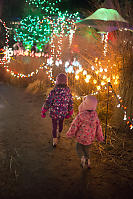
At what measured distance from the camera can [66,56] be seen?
10.4 meters

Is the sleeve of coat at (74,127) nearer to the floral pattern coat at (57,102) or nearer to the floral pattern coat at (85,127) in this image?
the floral pattern coat at (85,127)

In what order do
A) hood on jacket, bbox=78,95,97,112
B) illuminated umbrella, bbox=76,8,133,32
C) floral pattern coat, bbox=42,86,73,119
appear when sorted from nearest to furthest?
hood on jacket, bbox=78,95,97,112 → floral pattern coat, bbox=42,86,73,119 → illuminated umbrella, bbox=76,8,133,32

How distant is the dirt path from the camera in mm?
2678

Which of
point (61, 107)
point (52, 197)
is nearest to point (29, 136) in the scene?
point (61, 107)

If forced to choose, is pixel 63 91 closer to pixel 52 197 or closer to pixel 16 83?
pixel 52 197

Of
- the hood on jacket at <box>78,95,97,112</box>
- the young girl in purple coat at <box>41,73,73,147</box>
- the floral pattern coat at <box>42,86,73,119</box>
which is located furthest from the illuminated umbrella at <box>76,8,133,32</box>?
the hood on jacket at <box>78,95,97,112</box>

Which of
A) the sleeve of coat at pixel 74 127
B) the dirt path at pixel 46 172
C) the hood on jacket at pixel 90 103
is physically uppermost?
Answer: the hood on jacket at pixel 90 103

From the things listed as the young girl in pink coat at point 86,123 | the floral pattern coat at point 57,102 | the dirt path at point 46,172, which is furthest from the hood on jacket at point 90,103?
the dirt path at point 46,172

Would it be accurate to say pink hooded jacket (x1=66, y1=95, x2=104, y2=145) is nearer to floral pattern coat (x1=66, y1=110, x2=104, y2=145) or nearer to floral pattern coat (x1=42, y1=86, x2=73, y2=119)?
floral pattern coat (x1=66, y1=110, x2=104, y2=145)

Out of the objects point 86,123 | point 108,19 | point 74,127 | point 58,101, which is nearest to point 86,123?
point 86,123

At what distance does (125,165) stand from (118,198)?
32.9 inches

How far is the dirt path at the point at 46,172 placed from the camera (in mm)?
2678

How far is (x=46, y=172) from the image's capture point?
312 centimetres

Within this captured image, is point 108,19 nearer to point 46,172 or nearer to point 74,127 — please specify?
point 74,127
